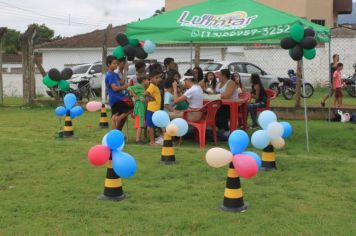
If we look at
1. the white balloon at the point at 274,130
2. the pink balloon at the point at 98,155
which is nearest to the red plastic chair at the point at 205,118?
the white balloon at the point at 274,130

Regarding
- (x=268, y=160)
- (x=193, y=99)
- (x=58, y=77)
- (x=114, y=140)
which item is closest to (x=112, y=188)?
(x=114, y=140)

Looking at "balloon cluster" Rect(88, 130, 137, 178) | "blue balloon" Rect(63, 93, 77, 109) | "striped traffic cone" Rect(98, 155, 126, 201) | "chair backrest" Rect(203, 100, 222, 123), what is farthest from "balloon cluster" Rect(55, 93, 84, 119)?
"balloon cluster" Rect(88, 130, 137, 178)

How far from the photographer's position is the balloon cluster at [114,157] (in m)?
5.52

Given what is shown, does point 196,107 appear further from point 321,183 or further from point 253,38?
point 321,183

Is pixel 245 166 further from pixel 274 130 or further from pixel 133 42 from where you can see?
pixel 133 42

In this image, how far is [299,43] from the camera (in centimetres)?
885

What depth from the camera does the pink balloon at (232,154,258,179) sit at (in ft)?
17.2

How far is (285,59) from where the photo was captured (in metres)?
26.9

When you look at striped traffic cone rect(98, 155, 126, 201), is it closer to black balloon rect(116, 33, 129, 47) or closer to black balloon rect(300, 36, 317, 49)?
black balloon rect(300, 36, 317, 49)

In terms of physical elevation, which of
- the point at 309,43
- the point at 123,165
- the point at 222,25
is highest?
the point at 222,25

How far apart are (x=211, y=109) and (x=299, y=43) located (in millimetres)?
1990

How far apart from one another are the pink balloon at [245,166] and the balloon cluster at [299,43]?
4009 mm

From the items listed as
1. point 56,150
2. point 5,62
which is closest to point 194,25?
point 56,150

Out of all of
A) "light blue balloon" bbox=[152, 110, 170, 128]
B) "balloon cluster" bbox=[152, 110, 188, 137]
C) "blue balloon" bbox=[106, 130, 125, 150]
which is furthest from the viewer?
"light blue balloon" bbox=[152, 110, 170, 128]
